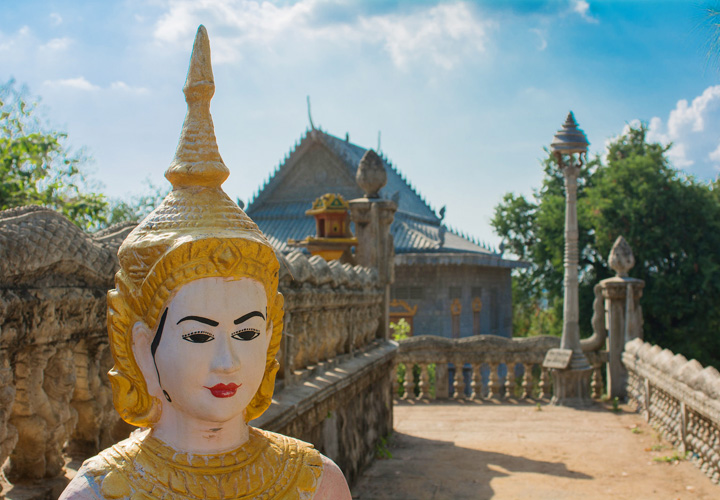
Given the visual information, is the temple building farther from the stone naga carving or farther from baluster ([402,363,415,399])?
the stone naga carving

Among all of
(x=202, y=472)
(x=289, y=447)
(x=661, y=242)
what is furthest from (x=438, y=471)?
(x=661, y=242)

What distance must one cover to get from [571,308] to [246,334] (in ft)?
33.8

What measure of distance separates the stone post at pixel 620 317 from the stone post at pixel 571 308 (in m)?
0.57

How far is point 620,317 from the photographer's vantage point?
11867 millimetres

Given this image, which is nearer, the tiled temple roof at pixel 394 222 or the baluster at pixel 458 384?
the baluster at pixel 458 384

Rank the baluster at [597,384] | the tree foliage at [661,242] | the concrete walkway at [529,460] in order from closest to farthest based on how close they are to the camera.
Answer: the concrete walkway at [529,460] → the baluster at [597,384] → the tree foliage at [661,242]

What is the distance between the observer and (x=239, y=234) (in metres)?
2.16

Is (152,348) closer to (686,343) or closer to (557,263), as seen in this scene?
(686,343)

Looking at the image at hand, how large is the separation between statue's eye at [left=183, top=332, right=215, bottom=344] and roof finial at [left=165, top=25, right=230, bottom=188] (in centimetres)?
50

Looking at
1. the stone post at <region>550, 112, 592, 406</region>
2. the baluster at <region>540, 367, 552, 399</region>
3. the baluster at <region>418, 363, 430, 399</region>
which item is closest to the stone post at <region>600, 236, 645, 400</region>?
the stone post at <region>550, 112, 592, 406</region>

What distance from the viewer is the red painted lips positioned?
207 centimetres

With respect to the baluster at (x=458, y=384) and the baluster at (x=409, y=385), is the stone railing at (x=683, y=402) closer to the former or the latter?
the baluster at (x=458, y=384)

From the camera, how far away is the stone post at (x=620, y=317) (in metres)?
11.6

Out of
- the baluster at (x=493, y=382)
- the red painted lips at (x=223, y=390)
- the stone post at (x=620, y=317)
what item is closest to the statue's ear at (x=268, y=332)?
Answer: the red painted lips at (x=223, y=390)
